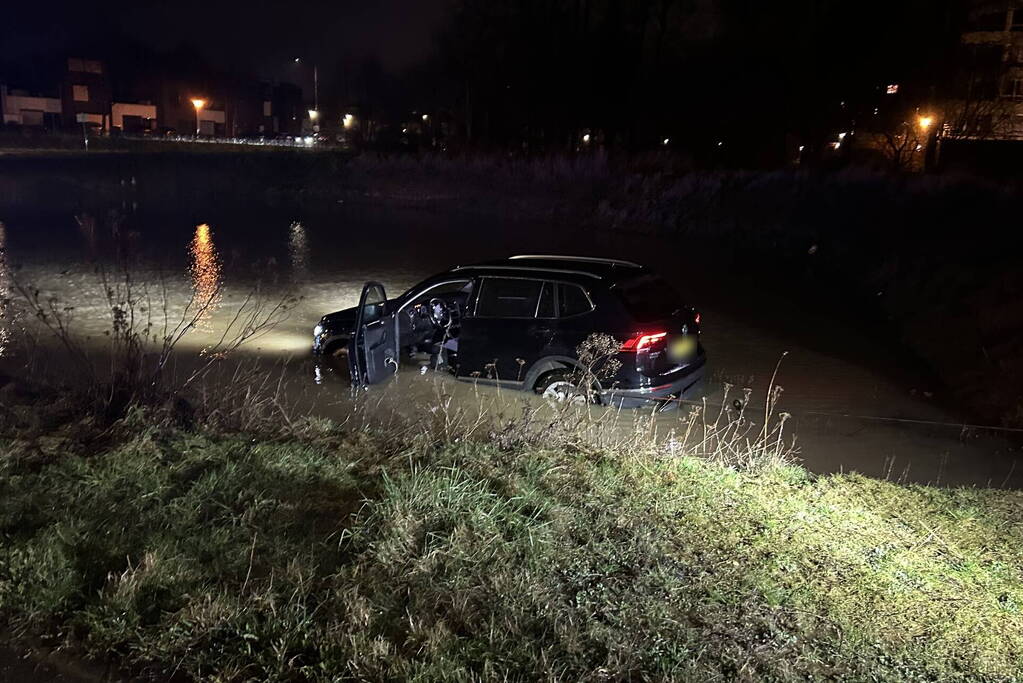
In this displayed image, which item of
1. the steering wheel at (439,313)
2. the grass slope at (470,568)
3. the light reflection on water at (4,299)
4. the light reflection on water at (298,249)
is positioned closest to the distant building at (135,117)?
the light reflection on water at (298,249)

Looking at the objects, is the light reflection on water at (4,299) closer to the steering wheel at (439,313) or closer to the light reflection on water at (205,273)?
the light reflection on water at (205,273)

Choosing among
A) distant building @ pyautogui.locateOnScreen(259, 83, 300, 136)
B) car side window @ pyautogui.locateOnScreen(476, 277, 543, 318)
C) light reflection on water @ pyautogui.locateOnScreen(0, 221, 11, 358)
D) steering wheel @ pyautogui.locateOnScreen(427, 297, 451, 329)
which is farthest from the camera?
distant building @ pyautogui.locateOnScreen(259, 83, 300, 136)

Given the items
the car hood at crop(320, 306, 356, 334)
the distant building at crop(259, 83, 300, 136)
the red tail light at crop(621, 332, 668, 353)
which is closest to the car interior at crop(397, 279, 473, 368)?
the car hood at crop(320, 306, 356, 334)

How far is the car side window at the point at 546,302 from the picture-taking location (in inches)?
368

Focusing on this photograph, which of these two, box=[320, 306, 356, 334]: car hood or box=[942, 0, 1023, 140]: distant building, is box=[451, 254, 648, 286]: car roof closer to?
box=[320, 306, 356, 334]: car hood

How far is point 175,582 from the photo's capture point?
4.05 metres

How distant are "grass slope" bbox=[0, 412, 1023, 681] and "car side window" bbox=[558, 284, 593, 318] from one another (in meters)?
3.29

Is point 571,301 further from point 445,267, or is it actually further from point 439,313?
point 445,267

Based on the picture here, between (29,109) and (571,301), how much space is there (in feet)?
363

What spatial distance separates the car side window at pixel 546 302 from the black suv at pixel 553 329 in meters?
0.01

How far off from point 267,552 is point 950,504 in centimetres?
467

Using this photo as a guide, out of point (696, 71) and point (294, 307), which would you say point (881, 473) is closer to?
point (294, 307)

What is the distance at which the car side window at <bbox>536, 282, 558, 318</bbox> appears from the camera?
9359 millimetres

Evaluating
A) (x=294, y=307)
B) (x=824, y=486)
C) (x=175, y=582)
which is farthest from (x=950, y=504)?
(x=294, y=307)
